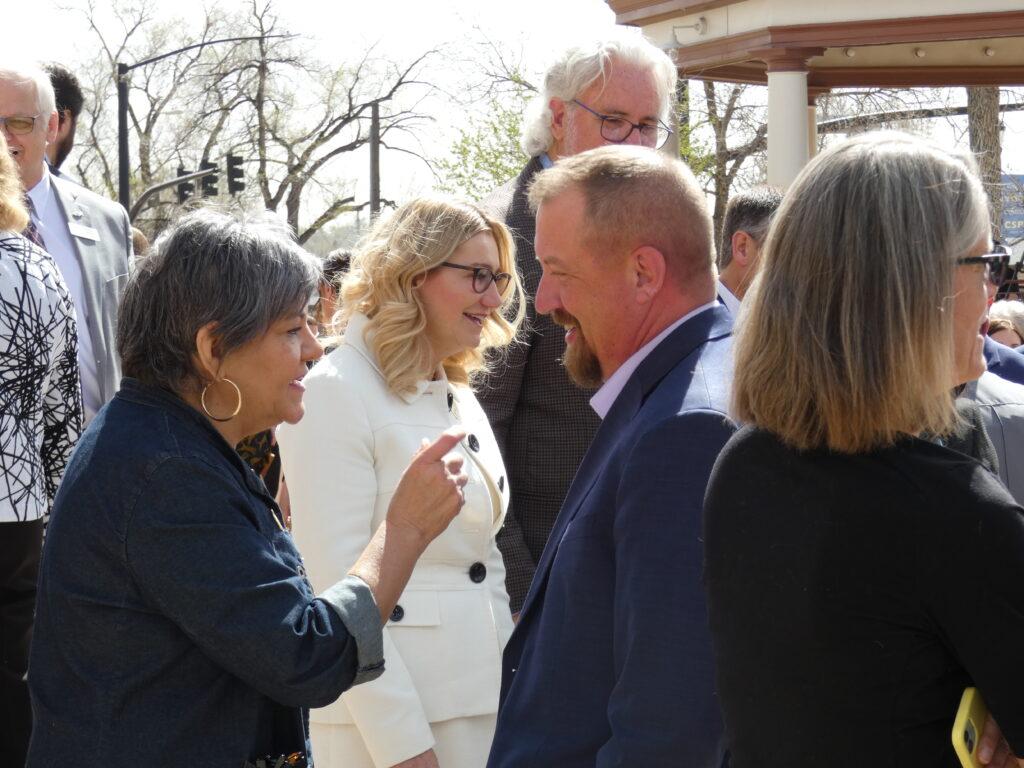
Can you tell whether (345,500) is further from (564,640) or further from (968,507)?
(968,507)

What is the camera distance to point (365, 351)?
142 inches

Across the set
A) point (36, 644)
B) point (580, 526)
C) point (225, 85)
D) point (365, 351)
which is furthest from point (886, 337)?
point (225, 85)

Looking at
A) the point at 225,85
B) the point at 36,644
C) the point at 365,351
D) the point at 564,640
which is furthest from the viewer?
the point at 225,85

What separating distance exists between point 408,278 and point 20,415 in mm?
1175

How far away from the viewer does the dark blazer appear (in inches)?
156

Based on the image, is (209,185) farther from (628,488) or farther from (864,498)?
(864,498)

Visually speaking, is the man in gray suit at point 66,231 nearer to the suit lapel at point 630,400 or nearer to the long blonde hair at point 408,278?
the long blonde hair at point 408,278

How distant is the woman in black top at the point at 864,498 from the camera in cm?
167

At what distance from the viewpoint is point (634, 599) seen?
2.09m

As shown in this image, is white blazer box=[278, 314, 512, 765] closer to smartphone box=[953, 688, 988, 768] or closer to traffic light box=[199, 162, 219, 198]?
smartphone box=[953, 688, 988, 768]

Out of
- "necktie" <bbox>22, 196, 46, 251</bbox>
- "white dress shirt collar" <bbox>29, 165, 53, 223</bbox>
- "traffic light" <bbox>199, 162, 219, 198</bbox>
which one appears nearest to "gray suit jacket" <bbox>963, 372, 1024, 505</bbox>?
"necktie" <bbox>22, 196, 46, 251</bbox>

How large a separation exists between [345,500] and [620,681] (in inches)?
55.2

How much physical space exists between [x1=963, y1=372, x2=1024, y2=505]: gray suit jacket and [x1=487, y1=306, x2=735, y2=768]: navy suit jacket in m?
0.71

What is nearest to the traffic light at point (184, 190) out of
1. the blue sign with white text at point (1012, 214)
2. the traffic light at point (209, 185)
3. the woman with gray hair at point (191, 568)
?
the traffic light at point (209, 185)
